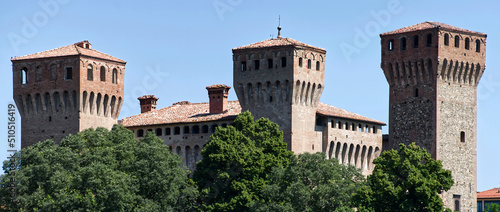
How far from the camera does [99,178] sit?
7900cm

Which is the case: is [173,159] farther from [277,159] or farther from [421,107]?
[421,107]

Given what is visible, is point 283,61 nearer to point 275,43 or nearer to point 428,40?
point 275,43

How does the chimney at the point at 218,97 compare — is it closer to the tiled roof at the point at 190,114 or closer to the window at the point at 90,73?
the tiled roof at the point at 190,114

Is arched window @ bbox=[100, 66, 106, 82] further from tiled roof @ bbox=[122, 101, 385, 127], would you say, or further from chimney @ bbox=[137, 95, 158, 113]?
chimney @ bbox=[137, 95, 158, 113]

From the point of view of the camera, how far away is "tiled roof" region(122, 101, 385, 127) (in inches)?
3606

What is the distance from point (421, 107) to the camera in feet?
298

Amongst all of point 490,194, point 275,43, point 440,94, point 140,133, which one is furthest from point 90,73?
point 490,194

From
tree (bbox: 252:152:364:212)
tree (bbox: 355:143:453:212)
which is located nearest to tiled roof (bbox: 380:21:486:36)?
tree (bbox: 252:152:364:212)

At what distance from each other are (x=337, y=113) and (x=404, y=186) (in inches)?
594

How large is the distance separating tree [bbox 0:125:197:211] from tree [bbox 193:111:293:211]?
4.51 feet

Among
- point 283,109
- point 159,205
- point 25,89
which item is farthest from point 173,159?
point 25,89

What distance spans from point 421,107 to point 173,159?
18.3m

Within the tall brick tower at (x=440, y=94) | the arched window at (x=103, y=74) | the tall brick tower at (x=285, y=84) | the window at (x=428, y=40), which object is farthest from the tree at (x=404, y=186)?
the arched window at (x=103, y=74)

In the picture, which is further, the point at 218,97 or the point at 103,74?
the point at 218,97
